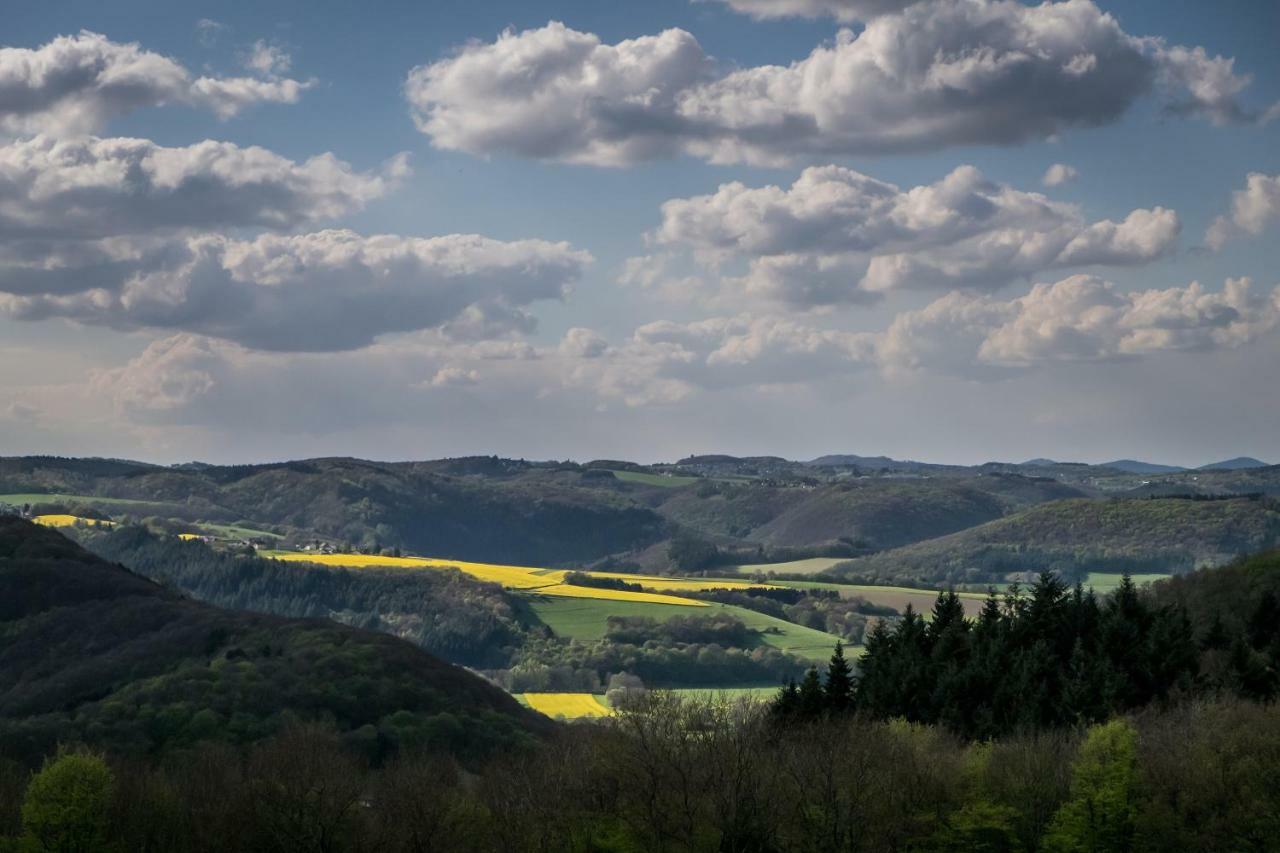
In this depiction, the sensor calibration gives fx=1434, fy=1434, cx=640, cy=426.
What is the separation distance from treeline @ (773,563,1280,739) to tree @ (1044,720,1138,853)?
16.3m

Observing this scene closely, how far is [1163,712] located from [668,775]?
1801 inches

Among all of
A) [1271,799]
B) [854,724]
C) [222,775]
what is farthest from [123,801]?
[1271,799]

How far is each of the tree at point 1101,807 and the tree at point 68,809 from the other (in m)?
61.2

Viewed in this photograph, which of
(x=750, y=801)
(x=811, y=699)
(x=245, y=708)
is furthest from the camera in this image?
(x=245, y=708)

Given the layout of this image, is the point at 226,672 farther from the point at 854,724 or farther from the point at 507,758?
the point at 854,724

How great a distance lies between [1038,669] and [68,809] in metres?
73.4

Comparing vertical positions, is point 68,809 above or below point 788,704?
below

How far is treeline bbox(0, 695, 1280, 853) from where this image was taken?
8894 cm

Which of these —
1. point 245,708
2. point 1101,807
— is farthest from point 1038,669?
point 245,708

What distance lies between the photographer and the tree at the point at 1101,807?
88.8m

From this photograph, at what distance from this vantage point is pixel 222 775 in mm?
115750

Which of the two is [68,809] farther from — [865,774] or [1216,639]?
[1216,639]

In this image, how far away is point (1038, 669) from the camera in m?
116

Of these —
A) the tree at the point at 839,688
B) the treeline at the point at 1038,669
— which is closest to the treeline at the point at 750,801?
the treeline at the point at 1038,669
